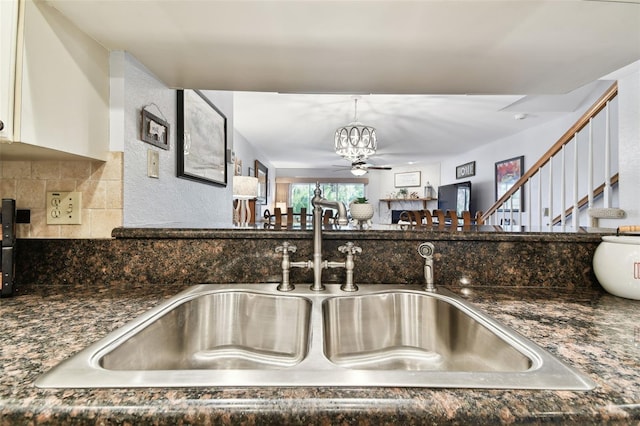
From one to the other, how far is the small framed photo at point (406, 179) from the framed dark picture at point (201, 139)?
700cm

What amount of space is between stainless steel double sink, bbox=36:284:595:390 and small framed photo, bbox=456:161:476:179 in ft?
19.7

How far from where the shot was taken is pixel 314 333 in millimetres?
671

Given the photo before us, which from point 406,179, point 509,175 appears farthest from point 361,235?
point 406,179

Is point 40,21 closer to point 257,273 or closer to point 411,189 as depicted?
point 257,273

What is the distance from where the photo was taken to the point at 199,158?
65.5 inches

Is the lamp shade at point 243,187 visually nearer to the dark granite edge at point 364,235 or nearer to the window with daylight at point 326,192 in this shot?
the dark granite edge at point 364,235

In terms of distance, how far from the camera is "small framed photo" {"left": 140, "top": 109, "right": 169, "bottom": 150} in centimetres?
114

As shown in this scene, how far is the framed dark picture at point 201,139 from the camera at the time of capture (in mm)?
1450

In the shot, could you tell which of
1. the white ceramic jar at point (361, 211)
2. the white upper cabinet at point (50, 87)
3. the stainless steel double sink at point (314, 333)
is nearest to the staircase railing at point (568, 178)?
the white ceramic jar at point (361, 211)

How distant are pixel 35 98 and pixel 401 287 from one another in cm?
114

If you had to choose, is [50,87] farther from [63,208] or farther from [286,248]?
[286,248]

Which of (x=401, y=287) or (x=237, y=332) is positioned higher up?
(x=401, y=287)

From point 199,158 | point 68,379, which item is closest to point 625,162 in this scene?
point 199,158

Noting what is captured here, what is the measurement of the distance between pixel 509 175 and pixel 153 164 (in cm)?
539
